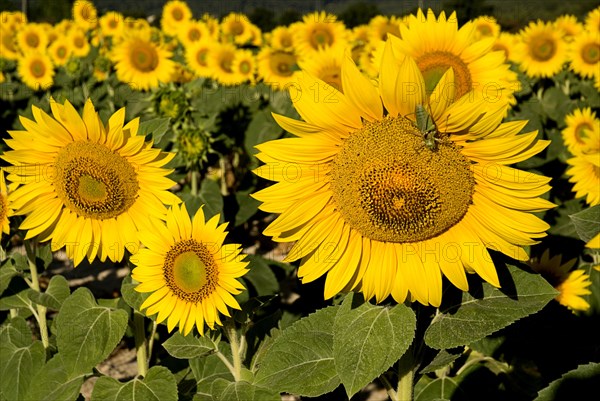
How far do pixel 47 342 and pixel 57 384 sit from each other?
426 millimetres

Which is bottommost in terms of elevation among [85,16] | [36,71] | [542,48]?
[36,71]

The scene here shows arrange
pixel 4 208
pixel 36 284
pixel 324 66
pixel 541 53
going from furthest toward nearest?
pixel 541 53 → pixel 324 66 → pixel 36 284 → pixel 4 208

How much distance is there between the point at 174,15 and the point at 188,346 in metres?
6.69

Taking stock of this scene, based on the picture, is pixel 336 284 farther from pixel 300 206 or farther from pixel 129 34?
pixel 129 34

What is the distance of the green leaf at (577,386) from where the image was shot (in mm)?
1484

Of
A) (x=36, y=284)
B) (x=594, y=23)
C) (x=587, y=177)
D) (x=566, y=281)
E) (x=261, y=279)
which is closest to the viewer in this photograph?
(x=36, y=284)

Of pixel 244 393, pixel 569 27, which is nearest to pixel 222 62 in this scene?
pixel 569 27

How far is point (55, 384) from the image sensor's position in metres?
2.16

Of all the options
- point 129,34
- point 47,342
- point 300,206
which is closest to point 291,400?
point 47,342

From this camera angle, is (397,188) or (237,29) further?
(237,29)

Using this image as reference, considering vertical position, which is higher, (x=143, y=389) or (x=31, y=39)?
(x=31, y=39)

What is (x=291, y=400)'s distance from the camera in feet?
10.5

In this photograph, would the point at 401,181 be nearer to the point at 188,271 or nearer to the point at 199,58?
the point at 188,271

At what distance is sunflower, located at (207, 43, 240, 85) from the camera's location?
18.8ft
